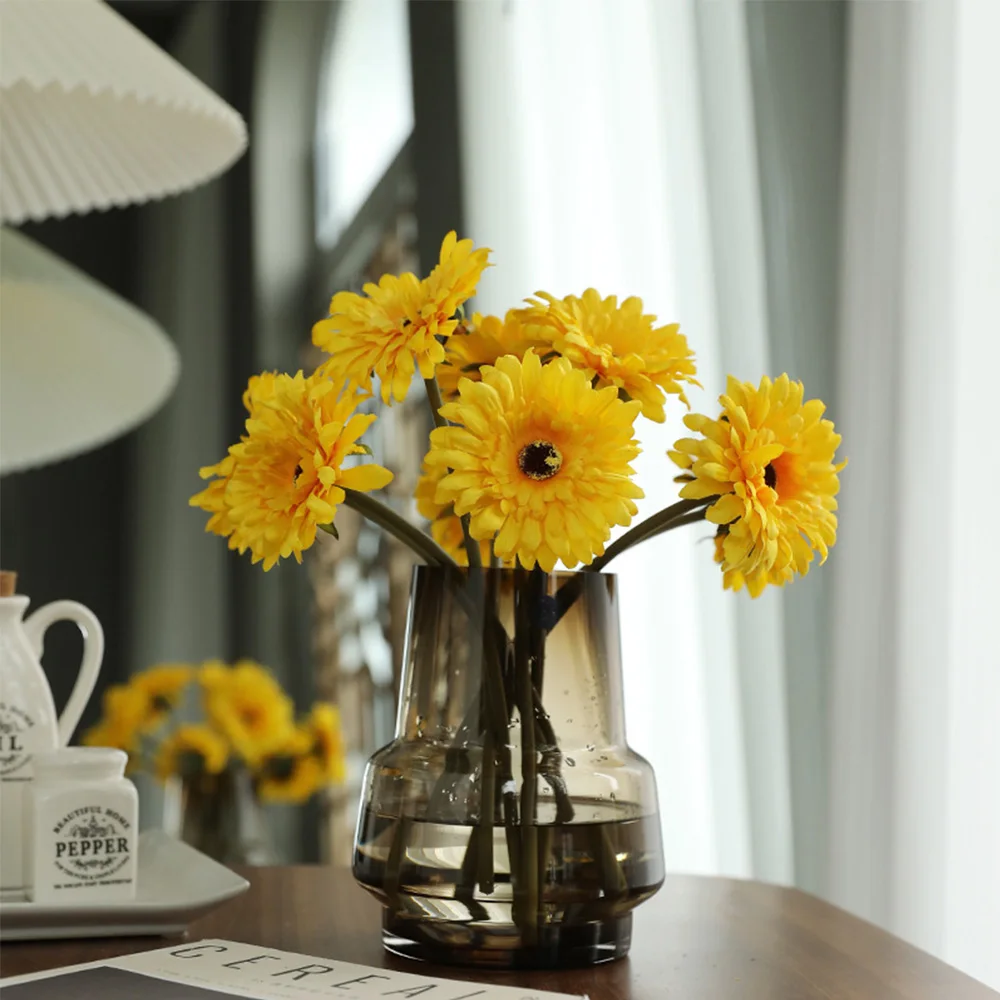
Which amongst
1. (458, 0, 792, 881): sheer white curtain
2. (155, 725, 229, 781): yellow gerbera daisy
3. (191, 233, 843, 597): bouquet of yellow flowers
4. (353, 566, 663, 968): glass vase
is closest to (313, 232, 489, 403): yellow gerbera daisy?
(191, 233, 843, 597): bouquet of yellow flowers

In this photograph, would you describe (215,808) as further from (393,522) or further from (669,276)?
(393,522)

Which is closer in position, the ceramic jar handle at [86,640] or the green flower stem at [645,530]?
the green flower stem at [645,530]

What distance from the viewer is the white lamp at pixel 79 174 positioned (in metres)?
0.80

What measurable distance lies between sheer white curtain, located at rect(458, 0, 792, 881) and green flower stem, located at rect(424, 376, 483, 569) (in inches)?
25.1

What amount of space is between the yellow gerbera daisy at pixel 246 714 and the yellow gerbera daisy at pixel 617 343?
1397 mm

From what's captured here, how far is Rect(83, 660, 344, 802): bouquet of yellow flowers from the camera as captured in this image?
196 centimetres

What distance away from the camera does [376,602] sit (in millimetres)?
3053

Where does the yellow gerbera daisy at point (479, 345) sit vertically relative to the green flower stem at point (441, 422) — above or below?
above

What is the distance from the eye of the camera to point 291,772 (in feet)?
6.53

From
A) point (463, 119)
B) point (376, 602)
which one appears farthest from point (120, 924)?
point (376, 602)

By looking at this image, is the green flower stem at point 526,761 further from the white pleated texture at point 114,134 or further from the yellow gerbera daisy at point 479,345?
the white pleated texture at point 114,134

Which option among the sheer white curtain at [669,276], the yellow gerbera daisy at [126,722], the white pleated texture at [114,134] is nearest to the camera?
the white pleated texture at [114,134]

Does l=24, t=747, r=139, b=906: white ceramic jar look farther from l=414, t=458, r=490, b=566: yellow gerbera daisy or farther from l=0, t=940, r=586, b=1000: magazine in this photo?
l=414, t=458, r=490, b=566: yellow gerbera daisy

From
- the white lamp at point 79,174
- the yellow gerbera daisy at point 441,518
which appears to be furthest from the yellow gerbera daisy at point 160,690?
the yellow gerbera daisy at point 441,518
